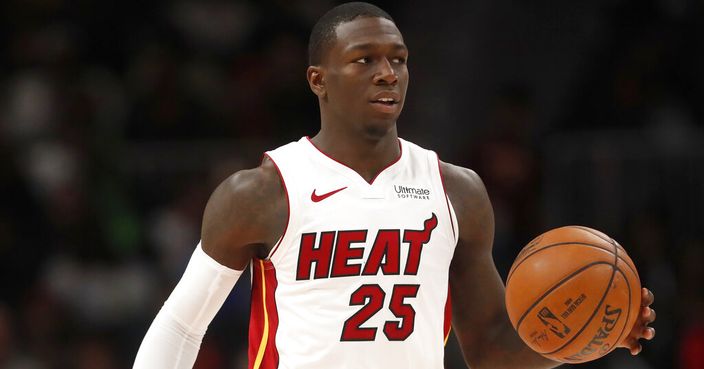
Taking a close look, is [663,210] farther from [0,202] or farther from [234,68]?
[0,202]

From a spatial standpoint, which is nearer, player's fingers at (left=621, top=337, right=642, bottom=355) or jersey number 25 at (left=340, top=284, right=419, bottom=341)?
jersey number 25 at (left=340, top=284, right=419, bottom=341)

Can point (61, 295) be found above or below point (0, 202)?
below

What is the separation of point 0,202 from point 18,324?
0.96 metres

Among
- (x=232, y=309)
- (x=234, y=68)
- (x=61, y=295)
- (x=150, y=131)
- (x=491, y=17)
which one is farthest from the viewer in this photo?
(x=491, y=17)

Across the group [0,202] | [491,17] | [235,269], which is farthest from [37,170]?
[235,269]

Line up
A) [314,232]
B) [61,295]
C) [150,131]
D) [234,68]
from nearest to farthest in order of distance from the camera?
1. [314,232]
2. [61,295]
3. [150,131]
4. [234,68]

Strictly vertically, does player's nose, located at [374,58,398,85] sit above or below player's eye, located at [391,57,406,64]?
below

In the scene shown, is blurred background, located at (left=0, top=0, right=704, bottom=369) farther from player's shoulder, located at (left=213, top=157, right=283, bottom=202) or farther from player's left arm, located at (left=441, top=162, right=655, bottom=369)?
player's shoulder, located at (left=213, top=157, right=283, bottom=202)

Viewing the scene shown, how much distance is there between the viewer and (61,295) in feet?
31.1

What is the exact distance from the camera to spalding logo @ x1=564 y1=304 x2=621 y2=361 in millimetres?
4105

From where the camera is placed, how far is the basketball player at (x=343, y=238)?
13.7ft

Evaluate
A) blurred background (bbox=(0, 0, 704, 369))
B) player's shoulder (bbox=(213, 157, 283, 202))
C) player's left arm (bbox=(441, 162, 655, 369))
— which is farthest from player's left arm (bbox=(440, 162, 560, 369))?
blurred background (bbox=(0, 0, 704, 369))

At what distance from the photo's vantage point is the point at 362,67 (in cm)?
426

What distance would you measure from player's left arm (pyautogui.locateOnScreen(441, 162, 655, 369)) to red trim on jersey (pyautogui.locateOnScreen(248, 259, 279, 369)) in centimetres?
72
